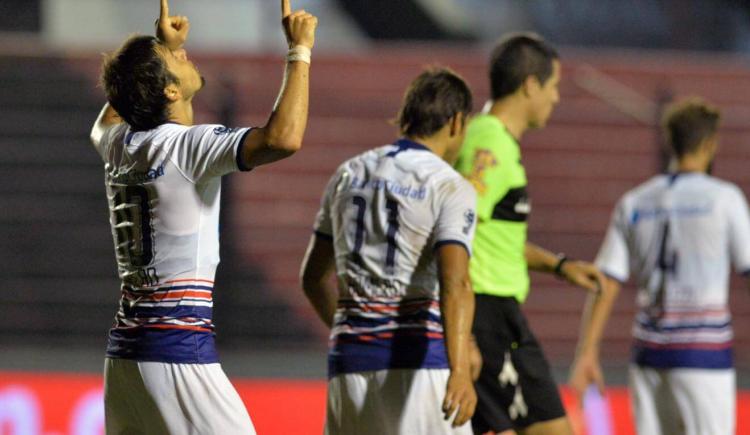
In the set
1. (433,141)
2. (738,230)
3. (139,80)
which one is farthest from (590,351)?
(139,80)

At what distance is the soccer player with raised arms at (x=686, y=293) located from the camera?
599cm

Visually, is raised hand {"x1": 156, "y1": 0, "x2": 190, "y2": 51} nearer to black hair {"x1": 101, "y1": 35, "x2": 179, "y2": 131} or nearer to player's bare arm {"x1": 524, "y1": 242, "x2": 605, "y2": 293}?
black hair {"x1": 101, "y1": 35, "x2": 179, "y2": 131}

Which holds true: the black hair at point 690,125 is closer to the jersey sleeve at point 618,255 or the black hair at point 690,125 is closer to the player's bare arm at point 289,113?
the jersey sleeve at point 618,255

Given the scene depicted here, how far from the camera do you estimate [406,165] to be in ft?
15.3

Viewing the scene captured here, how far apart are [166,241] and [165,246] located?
0.02 meters

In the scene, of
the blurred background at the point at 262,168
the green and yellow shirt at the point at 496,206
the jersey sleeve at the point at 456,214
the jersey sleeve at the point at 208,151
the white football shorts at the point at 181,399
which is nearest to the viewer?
the jersey sleeve at the point at 208,151

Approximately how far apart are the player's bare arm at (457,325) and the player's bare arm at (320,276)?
2.04 feet

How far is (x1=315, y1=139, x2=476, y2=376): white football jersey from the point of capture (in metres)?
4.58

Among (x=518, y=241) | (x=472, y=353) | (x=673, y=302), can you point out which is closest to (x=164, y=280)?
(x=472, y=353)

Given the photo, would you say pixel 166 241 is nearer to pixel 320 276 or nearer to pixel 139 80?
pixel 139 80

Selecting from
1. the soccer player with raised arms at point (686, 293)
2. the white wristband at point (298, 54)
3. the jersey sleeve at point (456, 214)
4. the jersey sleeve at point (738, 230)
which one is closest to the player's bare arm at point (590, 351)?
the soccer player with raised arms at point (686, 293)

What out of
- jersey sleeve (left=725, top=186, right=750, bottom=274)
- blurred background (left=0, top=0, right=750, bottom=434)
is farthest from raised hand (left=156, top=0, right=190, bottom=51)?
blurred background (left=0, top=0, right=750, bottom=434)

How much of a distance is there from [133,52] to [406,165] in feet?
3.80

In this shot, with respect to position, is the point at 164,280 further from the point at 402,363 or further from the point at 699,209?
the point at 699,209
